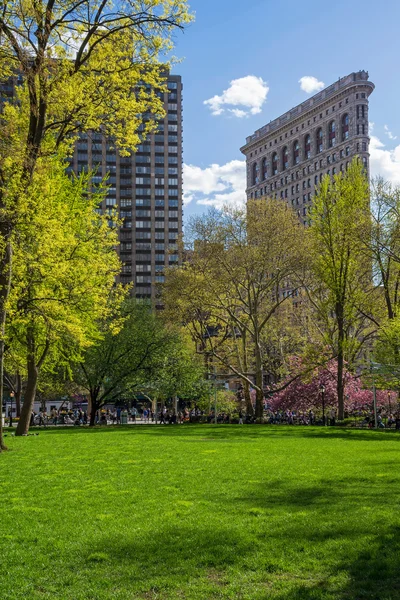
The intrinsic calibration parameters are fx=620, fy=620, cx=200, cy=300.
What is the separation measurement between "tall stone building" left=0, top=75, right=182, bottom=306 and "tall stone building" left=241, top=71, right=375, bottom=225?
A: 23408mm

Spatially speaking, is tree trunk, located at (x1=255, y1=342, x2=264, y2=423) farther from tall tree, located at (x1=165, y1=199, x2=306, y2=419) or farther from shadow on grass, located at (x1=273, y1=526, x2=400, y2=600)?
shadow on grass, located at (x1=273, y1=526, x2=400, y2=600)

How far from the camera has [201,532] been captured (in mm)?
7973

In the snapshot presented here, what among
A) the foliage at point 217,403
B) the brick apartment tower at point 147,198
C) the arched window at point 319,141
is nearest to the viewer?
the foliage at point 217,403

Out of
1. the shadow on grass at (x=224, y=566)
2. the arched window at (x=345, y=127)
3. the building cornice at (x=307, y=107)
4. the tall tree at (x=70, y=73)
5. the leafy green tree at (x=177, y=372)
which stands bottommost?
the shadow on grass at (x=224, y=566)

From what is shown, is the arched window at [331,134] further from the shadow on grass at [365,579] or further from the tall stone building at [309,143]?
the shadow on grass at [365,579]

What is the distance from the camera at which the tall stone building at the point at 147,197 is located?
13375 centimetres

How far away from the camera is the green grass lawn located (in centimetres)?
611

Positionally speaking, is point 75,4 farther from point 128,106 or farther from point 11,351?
point 11,351

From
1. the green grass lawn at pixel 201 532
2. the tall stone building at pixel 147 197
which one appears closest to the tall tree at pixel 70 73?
the green grass lawn at pixel 201 532

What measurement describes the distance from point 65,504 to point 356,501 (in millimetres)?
4690

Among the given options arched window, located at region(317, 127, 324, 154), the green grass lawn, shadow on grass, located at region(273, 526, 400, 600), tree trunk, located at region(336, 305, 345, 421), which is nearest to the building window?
arched window, located at region(317, 127, 324, 154)

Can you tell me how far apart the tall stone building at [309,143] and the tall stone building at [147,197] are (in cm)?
2341

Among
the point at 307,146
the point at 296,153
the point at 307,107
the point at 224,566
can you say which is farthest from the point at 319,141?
the point at 224,566

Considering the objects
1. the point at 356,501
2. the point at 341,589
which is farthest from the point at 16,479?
the point at 341,589
